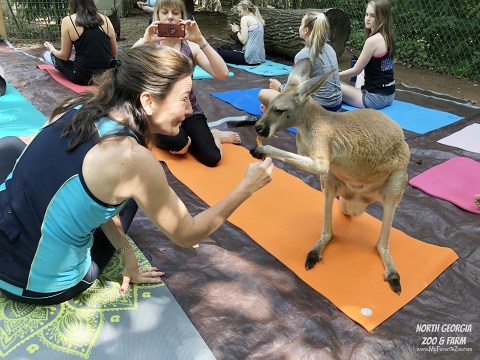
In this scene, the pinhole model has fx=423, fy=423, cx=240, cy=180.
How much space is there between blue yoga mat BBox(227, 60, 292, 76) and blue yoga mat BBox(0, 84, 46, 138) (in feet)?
11.8

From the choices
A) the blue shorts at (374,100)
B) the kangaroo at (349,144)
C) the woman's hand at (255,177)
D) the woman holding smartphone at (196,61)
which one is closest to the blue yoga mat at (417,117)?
the blue shorts at (374,100)

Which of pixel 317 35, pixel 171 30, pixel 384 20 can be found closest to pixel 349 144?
pixel 171 30

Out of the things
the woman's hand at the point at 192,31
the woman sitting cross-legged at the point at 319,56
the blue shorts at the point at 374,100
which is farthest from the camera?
the blue shorts at the point at 374,100

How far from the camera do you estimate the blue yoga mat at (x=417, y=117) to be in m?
5.07

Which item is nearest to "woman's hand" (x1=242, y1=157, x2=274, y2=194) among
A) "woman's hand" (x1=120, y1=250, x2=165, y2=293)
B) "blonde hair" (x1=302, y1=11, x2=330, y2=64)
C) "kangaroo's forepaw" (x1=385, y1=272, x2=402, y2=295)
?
"woman's hand" (x1=120, y1=250, x2=165, y2=293)

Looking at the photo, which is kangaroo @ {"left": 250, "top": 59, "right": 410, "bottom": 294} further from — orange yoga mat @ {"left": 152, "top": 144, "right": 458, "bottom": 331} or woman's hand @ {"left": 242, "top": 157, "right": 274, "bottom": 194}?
woman's hand @ {"left": 242, "top": 157, "right": 274, "bottom": 194}

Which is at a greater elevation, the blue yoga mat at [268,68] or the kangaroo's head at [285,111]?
the kangaroo's head at [285,111]

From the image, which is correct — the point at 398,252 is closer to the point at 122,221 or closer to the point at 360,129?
the point at 360,129

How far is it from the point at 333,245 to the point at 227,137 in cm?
193

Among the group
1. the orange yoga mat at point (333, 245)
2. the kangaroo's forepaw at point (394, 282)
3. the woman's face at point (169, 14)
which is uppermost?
the woman's face at point (169, 14)

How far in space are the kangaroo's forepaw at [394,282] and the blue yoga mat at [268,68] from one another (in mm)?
5020

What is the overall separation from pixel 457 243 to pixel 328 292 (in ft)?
3.96

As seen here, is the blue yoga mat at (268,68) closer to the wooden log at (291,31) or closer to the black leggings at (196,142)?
the wooden log at (291,31)

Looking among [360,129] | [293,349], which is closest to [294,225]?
[360,129]
